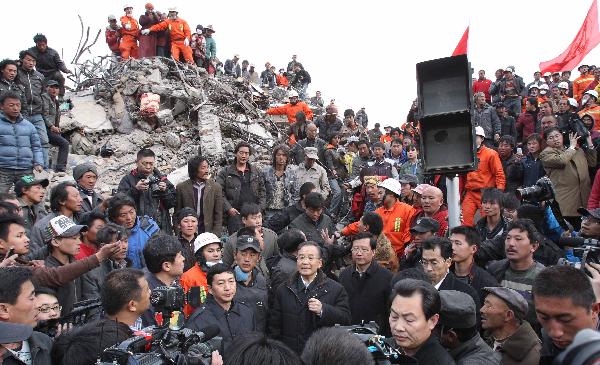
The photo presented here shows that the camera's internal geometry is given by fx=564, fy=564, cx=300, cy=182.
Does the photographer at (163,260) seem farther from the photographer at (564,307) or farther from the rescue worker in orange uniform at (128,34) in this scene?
the rescue worker in orange uniform at (128,34)

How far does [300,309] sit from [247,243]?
890 millimetres

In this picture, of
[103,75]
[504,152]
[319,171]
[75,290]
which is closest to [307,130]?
[319,171]

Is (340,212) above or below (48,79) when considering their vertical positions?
below

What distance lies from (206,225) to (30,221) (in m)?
2.41

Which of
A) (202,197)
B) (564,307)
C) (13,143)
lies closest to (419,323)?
(564,307)

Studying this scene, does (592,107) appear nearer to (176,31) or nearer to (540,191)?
(540,191)

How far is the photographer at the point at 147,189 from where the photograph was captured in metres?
7.84

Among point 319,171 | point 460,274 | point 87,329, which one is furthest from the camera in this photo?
point 319,171

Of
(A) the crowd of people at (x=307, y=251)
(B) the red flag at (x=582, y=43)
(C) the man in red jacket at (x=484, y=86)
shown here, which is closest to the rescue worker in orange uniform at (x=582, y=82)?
(B) the red flag at (x=582, y=43)

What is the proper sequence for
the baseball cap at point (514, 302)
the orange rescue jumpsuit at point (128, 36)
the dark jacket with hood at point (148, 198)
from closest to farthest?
the baseball cap at point (514, 302) < the dark jacket with hood at point (148, 198) < the orange rescue jumpsuit at point (128, 36)

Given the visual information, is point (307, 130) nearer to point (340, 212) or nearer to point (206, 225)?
point (340, 212)

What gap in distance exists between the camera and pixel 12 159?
866cm

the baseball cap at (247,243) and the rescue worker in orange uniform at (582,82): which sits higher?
the rescue worker in orange uniform at (582,82)

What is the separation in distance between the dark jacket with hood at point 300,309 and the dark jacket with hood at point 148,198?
327 cm
